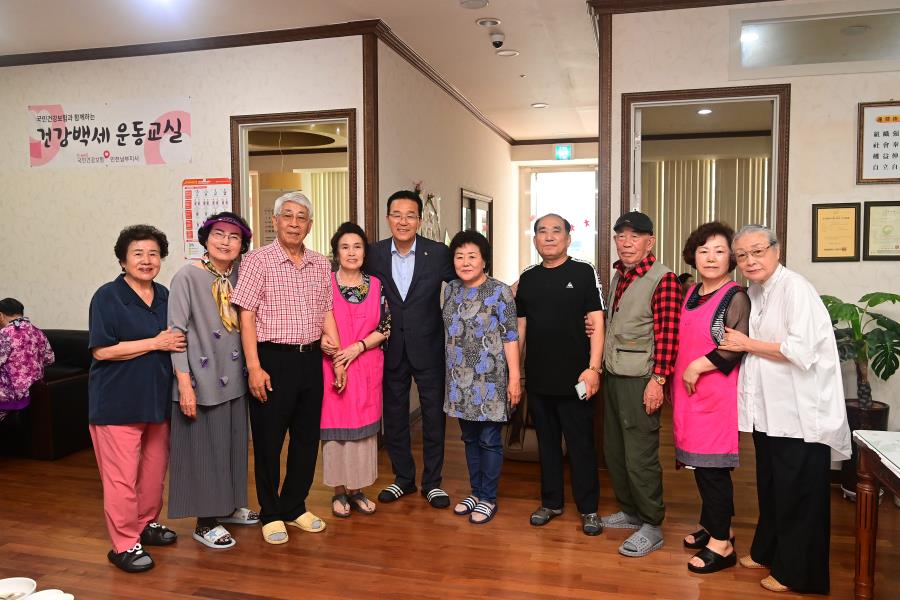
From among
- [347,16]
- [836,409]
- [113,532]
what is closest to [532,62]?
[347,16]

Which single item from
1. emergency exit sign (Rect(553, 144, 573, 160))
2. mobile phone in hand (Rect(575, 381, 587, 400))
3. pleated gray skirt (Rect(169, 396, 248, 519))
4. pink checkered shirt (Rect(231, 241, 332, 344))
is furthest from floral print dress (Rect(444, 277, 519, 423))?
emergency exit sign (Rect(553, 144, 573, 160))

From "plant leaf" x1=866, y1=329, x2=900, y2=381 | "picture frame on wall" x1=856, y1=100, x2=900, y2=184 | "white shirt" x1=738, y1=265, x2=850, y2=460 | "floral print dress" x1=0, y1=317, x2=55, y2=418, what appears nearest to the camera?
"white shirt" x1=738, y1=265, x2=850, y2=460

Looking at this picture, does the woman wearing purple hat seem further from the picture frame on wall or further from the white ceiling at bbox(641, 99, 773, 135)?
the white ceiling at bbox(641, 99, 773, 135)

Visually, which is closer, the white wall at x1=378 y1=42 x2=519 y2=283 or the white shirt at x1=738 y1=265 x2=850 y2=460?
the white shirt at x1=738 y1=265 x2=850 y2=460

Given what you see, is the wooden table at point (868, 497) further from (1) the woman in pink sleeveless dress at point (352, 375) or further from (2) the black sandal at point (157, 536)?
(2) the black sandal at point (157, 536)

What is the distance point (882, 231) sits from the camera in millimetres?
3605

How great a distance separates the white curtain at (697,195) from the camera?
26.5ft

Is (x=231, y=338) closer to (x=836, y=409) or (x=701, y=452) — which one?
(x=701, y=452)

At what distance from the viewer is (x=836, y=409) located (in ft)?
7.67

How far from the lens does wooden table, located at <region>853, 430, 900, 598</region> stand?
2.14 m

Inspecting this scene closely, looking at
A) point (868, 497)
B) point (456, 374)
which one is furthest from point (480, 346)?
point (868, 497)

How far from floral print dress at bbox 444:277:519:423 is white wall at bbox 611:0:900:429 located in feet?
5.18

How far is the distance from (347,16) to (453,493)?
9.47ft

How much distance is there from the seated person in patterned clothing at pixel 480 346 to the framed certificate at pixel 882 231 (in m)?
2.05
